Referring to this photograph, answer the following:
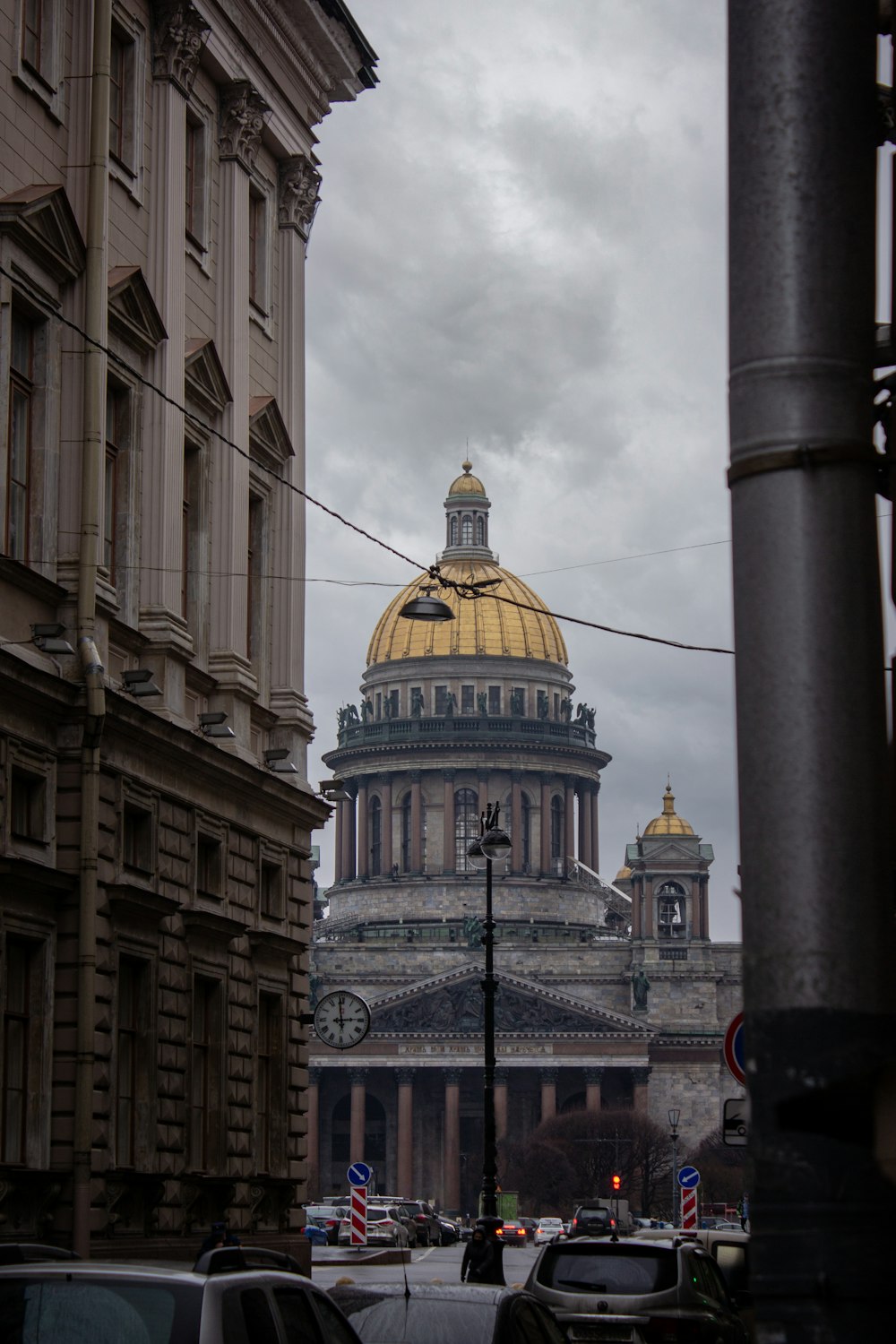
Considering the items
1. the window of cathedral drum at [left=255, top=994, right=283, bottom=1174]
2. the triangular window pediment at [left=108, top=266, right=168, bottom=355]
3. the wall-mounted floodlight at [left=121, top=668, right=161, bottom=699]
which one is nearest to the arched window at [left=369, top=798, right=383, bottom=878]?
the window of cathedral drum at [left=255, top=994, right=283, bottom=1174]

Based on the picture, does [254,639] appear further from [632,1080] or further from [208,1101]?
[632,1080]

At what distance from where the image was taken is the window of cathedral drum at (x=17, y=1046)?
2167 centimetres

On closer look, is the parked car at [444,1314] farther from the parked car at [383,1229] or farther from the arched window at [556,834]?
the arched window at [556,834]

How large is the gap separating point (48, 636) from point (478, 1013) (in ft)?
383

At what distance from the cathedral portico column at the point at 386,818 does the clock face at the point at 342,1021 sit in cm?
11833

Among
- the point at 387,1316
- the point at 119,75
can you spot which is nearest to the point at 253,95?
the point at 119,75

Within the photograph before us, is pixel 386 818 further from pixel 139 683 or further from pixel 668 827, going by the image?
pixel 139 683

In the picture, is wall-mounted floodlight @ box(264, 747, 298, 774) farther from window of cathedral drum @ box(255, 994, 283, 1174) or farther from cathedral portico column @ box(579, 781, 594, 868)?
cathedral portico column @ box(579, 781, 594, 868)

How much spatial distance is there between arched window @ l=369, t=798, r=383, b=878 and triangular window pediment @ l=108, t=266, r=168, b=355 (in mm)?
129354

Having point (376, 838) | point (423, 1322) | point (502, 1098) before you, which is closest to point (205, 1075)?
point (423, 1322)

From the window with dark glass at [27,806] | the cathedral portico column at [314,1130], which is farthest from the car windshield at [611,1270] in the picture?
the cathedral portico column at [314,1130]

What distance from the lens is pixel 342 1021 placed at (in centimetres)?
3531

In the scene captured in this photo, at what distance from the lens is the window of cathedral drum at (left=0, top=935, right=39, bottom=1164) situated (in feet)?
71.1

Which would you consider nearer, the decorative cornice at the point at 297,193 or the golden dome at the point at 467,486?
the decorative cornice at the point at 297,193
